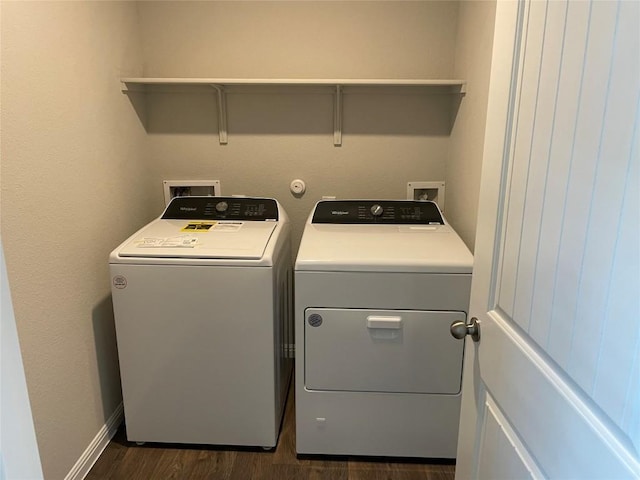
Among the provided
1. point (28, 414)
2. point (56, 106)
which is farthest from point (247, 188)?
point (28, 414)

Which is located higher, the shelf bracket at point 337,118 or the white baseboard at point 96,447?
the shelf bracket at point 337,118

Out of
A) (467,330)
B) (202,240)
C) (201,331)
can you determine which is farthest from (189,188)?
(467,330)

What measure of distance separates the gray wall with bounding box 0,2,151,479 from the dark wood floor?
0.16 metres

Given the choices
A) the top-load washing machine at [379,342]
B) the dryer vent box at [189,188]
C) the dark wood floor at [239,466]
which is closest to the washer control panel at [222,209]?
the dryer vent box at [189,188]

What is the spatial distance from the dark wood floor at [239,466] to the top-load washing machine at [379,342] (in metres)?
0.06

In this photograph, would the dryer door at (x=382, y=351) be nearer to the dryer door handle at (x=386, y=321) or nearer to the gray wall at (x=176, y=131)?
the dryer door handle at (x=386, y=321)

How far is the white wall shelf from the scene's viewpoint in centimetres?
206

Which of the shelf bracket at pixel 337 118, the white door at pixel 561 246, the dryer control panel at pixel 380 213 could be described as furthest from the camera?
the shelf bracket at pixel 337 118

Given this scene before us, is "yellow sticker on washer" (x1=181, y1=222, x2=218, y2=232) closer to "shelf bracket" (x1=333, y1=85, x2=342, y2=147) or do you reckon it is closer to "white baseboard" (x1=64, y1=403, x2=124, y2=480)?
"shelf bracket" (x1=333, y1=85, x2=342, y2=147)

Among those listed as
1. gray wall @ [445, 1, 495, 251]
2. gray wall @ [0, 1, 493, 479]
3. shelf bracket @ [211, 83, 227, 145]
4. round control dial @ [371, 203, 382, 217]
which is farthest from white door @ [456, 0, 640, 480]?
shelf bracket @ [211, 83, 227, 145]

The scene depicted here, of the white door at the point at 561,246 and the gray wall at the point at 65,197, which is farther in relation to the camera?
the gray wall at the point at 65,197

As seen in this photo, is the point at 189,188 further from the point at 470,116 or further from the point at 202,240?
the point at 470,116

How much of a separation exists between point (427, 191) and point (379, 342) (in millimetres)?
971

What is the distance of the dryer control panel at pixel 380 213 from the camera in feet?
7.06
